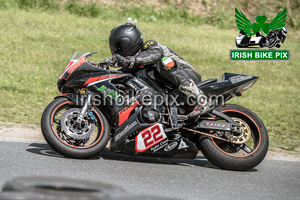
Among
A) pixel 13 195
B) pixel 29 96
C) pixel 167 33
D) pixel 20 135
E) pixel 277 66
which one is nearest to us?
pixel 13 195

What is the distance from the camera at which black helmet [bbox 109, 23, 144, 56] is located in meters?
5.54

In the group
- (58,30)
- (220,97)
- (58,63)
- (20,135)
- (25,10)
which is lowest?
(20,135)

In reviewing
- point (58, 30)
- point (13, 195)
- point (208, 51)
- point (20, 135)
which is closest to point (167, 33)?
point (208, 51)

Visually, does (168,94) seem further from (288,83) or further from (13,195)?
(288,83)

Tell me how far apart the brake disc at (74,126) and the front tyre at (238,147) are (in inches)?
53.2

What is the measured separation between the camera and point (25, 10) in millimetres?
15977

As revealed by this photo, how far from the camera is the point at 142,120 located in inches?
212

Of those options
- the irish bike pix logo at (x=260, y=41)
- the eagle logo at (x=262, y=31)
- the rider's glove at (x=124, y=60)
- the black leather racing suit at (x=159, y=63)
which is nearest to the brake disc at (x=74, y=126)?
the rider's glove at (x=124, y=60)

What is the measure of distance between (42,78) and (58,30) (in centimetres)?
435

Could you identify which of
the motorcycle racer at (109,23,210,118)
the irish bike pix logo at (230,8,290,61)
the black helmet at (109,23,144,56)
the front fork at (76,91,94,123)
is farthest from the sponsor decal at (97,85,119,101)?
the irish bike pix logo at (230,8,290,61)

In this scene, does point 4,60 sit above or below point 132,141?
above

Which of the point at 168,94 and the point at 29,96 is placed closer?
the point at 168,94

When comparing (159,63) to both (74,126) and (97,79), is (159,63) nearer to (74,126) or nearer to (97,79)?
(97,79)

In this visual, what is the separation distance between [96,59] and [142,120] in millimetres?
6836
